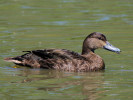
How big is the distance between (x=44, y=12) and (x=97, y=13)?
7.96ft

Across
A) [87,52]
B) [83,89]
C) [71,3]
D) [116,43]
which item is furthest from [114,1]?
[83,89]

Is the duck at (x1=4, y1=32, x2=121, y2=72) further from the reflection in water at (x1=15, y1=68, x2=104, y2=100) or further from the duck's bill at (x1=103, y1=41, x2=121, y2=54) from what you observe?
the reflection in water at (x1=15, y1=68, x2=104, y2=100)

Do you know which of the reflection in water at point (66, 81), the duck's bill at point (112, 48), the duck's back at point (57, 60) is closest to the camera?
the reflection in water at point (66, 81)

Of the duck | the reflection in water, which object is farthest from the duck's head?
the reflection in water

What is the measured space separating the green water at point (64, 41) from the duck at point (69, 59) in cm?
22

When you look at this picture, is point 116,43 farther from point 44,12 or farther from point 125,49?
point 44,12

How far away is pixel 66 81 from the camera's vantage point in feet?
33.3

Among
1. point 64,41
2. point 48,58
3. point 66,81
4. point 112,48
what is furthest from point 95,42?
point 64,41

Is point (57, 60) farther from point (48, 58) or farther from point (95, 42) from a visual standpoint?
point (95, 42)

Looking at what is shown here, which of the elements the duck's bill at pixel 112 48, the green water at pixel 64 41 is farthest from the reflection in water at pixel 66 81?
the duck's bill at pixel 112 48

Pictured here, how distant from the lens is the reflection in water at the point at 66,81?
30.1ft

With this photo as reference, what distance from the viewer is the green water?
926cm

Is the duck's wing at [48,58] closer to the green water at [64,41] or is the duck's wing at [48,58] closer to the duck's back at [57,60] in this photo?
the duck's back at [57,60]

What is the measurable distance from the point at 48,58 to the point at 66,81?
1.68 m
